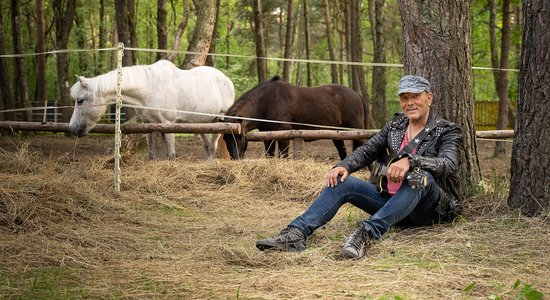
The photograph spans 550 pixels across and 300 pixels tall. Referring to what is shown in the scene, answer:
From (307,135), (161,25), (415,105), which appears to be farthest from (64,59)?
(415,105)

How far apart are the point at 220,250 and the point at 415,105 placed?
1.75 metres

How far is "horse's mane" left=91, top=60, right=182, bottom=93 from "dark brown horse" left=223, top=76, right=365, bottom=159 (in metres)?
1.33

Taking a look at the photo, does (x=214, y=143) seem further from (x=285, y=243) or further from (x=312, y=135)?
(x=285, y=243)

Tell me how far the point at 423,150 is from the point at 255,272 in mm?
1589

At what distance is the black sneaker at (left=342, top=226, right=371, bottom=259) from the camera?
15.2ft

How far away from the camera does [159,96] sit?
11.3 meters

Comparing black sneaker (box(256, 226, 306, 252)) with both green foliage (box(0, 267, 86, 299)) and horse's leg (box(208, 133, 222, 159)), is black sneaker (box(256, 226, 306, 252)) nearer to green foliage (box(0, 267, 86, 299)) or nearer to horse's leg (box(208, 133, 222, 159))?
green foliage (box(0, 267, 86, 299))

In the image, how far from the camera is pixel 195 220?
662cm

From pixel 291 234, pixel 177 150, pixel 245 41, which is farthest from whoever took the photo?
pixel 245 41

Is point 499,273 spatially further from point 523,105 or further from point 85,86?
point 85,86

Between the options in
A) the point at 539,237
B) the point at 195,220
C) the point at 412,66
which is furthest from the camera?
the point at 195,220

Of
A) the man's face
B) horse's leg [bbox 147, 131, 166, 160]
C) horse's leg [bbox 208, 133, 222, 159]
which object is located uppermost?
the man's face

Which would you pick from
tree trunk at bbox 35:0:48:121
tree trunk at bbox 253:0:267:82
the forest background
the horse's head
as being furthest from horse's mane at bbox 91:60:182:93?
tree trunk at bbox 35:0:48:121

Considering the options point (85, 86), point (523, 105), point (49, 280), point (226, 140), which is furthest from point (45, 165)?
point (523, 105)
